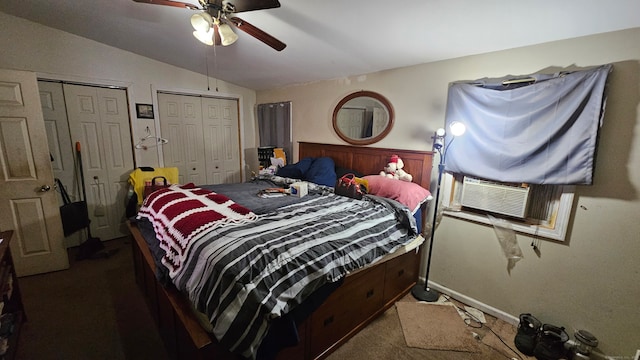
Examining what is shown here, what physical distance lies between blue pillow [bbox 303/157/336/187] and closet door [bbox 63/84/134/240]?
2.54 meters

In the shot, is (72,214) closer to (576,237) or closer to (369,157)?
(369,157)

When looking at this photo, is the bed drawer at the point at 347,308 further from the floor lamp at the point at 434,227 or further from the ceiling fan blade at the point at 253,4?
the ceiling fan blade at the point at 253,4

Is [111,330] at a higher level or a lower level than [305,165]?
lower

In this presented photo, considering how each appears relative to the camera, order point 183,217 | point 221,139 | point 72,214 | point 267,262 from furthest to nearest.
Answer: point 221,139 < point 72,214 < point 183,217 < point 267,262

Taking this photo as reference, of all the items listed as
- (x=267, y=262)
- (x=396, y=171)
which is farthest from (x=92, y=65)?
(x=396, y=171)

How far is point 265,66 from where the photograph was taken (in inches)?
126

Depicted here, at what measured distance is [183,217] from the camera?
1.73 metres

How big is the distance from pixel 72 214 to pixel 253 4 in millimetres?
3236

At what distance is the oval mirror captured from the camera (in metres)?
2.83

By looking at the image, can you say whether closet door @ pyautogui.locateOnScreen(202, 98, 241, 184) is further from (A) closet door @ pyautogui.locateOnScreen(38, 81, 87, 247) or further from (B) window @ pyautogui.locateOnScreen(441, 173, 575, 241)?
(B) window @ pyautogui.locateOnScreen(441, 173, 575, 241)

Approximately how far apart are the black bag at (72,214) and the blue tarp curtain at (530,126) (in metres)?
4.12

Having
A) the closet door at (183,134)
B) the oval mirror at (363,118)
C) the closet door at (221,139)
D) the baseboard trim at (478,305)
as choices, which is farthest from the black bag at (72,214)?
the baseboard trim at (478,305)

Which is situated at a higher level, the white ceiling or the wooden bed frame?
the white ceiling

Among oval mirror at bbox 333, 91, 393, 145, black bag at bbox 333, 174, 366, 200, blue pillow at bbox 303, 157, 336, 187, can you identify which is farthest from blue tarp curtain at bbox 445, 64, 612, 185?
blue pillow at bbox 303, 157, 336, 187
